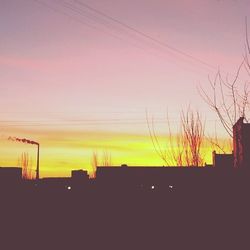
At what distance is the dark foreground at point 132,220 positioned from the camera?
1285cm

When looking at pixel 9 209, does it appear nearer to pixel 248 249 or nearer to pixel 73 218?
pixel 73 218

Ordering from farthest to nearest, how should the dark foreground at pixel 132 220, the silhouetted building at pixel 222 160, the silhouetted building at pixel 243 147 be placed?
the silhouetted building at pixel 222 160
the silhouetted building at pixel 243 147
the dark foreground at pixel 132 220

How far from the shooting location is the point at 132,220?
14742 millimetres

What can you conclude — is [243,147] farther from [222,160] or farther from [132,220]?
[132,220]

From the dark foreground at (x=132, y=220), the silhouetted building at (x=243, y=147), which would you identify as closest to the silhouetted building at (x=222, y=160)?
the silhouetted building at (x=243, y=147)

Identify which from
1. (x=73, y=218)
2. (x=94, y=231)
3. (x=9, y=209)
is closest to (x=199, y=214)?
(x=94, y=231)

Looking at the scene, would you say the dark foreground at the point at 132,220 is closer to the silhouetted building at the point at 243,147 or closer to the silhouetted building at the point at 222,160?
the silhouetted building at the point at 243,147

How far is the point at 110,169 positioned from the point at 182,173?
353 inches

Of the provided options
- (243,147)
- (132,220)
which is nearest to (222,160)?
(243,147)

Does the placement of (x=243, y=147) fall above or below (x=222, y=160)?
above

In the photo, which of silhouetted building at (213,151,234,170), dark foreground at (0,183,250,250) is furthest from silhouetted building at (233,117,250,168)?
dark foreground at (0,183,250,250)

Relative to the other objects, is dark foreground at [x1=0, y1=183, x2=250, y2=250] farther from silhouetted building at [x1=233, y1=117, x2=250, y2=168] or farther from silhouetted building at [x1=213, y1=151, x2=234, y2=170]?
silhouetted building at [x1=213, y1=151, x2=234, y2=170]

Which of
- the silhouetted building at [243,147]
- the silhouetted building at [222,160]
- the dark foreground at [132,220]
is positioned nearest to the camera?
the dark foreground at [132,220]

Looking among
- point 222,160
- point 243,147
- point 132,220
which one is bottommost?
point 132,220
